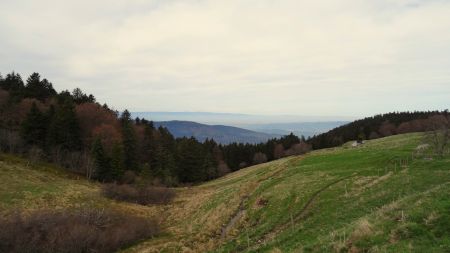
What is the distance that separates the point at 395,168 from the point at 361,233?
26052 mm

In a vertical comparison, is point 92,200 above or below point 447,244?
below

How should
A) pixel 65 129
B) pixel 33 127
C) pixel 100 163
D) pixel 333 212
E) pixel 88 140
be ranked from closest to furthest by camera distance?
pixel 333 212 → pixel 100 163 → pixel 33 127 → pixel 65 129 → pixel 88 140

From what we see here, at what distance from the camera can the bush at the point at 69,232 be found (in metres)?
37.7

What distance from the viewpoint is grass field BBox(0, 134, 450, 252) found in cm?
1625

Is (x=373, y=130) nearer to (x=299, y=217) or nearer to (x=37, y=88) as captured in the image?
(x=37, y=88)

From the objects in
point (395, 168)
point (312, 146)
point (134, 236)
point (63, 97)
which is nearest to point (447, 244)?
point (395, 168)

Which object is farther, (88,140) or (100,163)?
(88,140)

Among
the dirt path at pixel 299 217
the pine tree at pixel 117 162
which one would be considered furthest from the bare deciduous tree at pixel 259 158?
the dirt path at pixel 299 217

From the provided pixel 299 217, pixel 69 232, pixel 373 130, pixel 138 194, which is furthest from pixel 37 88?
pixel 373 130

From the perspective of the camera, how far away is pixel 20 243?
3734 centimetres

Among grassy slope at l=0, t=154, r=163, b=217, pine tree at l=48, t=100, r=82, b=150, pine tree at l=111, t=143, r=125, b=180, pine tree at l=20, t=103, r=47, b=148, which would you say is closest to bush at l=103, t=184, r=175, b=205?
grassy slope at l=0, t=154, r=163, b=217

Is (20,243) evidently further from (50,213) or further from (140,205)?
(140,205)

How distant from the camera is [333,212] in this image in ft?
94.1

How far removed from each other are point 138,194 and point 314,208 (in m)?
45.2
